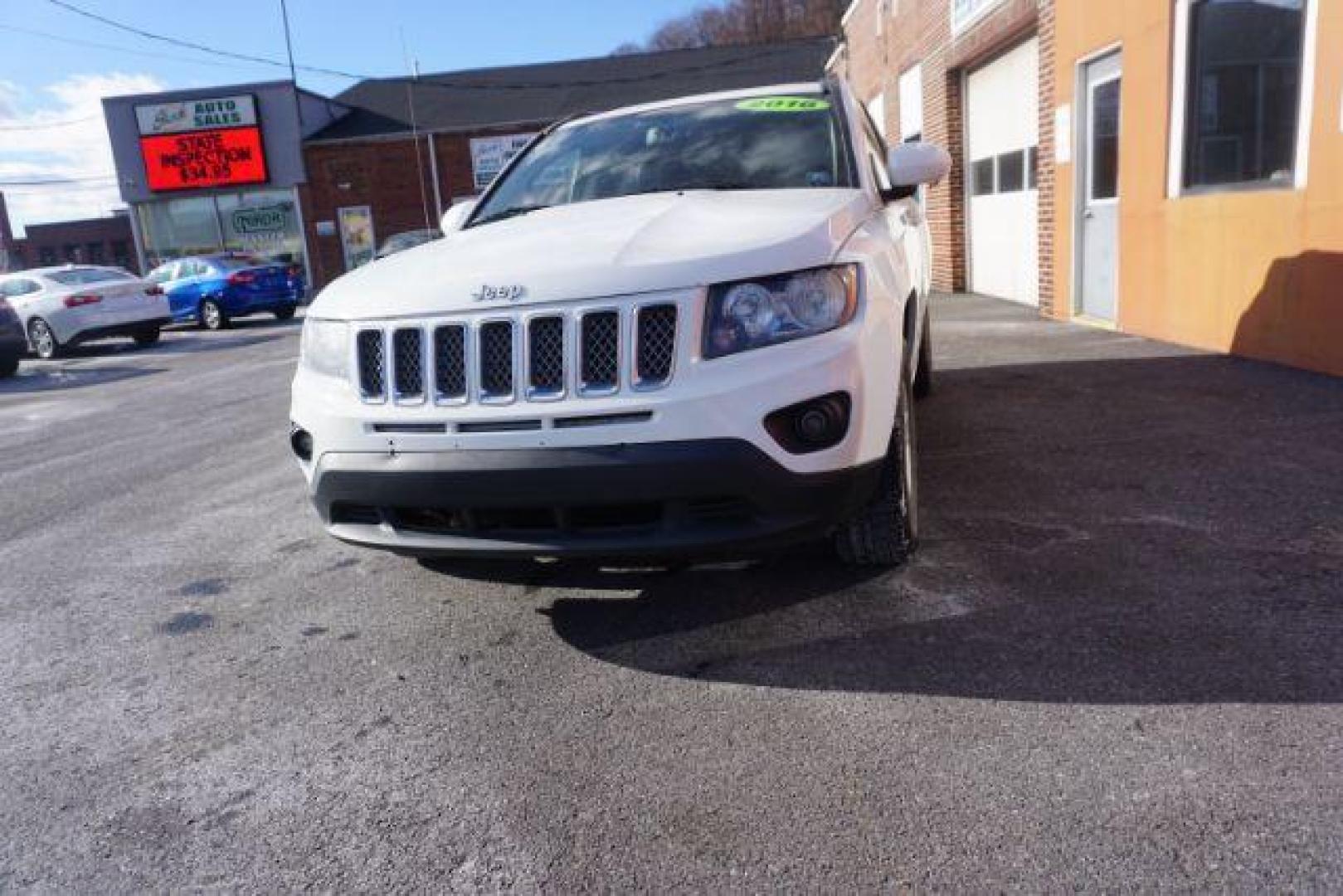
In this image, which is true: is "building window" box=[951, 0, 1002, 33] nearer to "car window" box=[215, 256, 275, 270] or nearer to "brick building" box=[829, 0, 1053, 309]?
"brick building" box=[829, 0, 1053, 309]

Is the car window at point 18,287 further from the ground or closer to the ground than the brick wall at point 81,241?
closer to the ground

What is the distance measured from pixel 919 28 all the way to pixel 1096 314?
7204 millimetres

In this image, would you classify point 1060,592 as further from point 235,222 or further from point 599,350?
point 235,222

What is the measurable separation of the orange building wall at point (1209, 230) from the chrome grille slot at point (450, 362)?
5440 mm

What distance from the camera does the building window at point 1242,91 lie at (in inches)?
237

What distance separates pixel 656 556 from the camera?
2539 millimetres

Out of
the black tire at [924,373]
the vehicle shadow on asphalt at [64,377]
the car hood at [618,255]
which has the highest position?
the car hood at [618,255]

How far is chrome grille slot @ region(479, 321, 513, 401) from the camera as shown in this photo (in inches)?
104

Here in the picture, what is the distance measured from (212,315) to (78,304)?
389 cm

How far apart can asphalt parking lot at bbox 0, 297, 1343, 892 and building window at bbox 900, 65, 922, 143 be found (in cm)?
Result: 1167

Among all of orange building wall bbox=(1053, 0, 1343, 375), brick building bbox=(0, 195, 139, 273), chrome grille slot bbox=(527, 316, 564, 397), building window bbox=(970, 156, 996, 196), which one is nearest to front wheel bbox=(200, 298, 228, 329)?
building window bbox=(970, 156, 996, 196)

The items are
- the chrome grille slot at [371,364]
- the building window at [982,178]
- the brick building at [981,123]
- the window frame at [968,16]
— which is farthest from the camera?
the building window at [982,178]

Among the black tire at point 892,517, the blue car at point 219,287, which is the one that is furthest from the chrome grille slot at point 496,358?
the blue car at point 219,287

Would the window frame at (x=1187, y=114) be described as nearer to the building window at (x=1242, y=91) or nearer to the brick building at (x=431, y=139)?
the building window at (x=1242, y=91)
